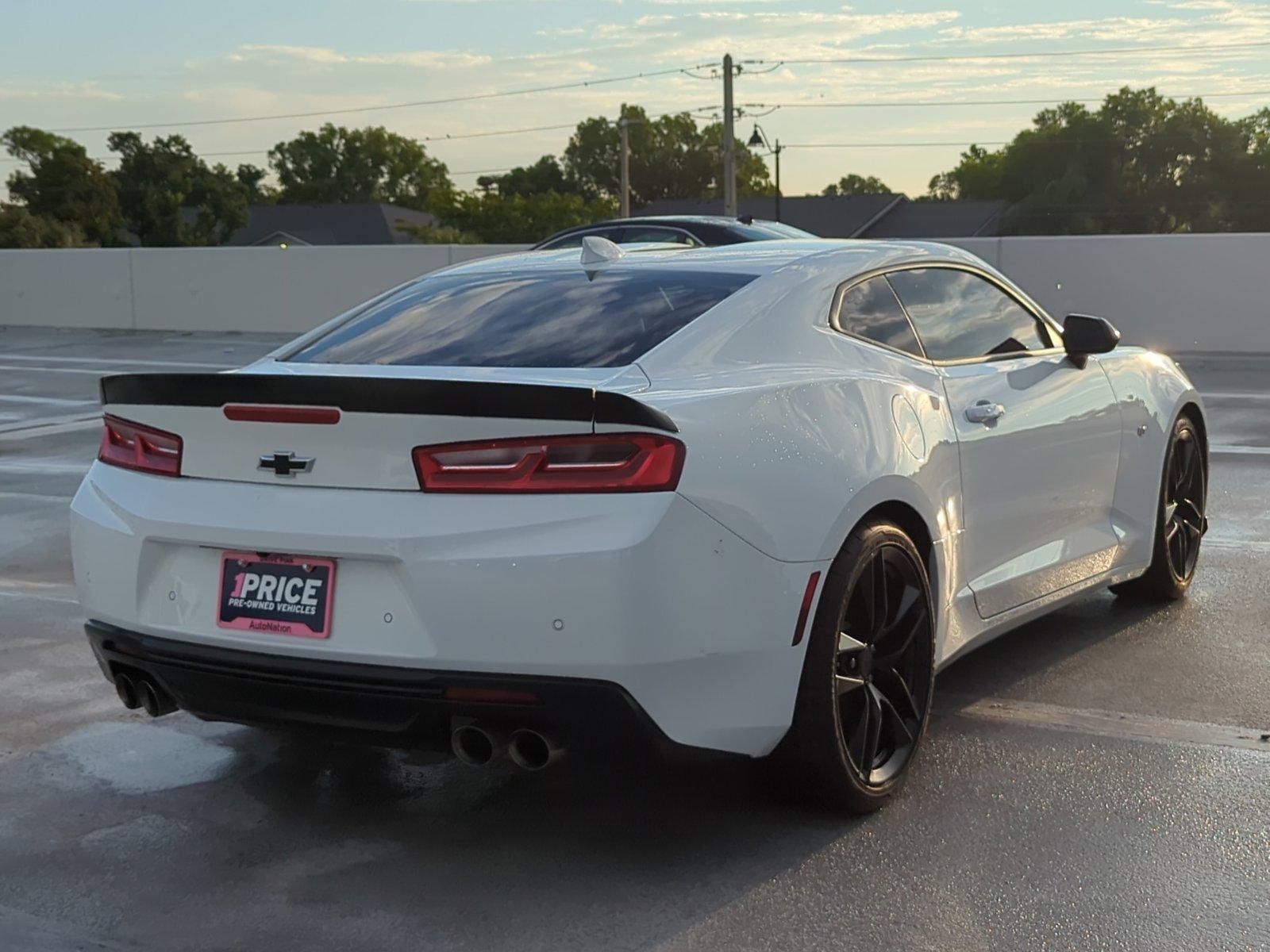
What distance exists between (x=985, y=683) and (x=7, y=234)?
2777 inches

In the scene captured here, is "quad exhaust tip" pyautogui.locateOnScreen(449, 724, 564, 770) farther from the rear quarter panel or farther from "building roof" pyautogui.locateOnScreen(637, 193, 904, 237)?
"building roof" pyautogui.locateOnScreen(637, 193, 904, 237)

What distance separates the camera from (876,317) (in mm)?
4770

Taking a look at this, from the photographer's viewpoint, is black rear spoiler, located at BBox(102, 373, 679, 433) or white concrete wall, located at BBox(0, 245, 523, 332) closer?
black rear spoiler, located at BBox(102, 373, 679, 433)

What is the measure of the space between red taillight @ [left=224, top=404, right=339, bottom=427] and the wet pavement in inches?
39.8

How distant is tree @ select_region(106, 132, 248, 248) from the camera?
292ft

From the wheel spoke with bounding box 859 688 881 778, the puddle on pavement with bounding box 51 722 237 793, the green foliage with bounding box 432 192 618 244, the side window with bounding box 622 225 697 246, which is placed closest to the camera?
the wheel spoke with bounding box 859 688 881 778

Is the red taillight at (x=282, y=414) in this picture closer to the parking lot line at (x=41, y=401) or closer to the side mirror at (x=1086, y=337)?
the side mirror at (x=1086, y=337)

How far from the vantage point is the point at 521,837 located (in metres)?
4.11

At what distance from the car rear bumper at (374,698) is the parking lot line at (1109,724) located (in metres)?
1.78

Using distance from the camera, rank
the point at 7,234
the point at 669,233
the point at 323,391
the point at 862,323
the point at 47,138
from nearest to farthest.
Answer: the point at 323,391
the point at 862,323
the point at 669,233
the point at 7,234
the point at 47,138

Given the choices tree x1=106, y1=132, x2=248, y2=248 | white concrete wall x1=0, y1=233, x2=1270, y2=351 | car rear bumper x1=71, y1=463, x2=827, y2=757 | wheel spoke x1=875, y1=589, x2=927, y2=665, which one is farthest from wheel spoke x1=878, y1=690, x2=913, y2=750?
tree x1=106, y1=132, x2=248, y2=248

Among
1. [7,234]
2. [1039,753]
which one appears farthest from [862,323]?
[7,234]

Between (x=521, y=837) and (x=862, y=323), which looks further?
(x=862, y=323)

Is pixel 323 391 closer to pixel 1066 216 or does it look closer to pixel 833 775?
pixel 833 775
